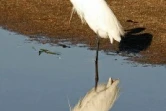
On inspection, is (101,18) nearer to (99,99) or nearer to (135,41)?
(135,41)

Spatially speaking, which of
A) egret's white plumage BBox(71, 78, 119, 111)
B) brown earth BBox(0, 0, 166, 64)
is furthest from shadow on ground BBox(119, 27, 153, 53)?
egret's white plumage BBox(71, 78, 119, 111)

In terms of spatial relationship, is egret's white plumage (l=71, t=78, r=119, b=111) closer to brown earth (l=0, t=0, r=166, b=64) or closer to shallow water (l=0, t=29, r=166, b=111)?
shallow water (l=0, t=29, r=166, b=111)

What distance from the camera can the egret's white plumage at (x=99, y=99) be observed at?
26.9 feet

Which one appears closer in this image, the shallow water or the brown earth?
the shallow water

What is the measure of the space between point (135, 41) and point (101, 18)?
172 cm

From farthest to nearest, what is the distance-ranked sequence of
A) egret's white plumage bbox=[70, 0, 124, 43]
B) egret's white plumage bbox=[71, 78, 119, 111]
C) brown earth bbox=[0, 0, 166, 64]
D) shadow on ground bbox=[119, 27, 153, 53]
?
1. brown earth bbox=[0, 0, 166, 64]
2. shadow on ground bbox=[119, 27, 153, 53]
3. egret's white plumage bbox=[70, 0, 124, 43]
4. egret's white plumage bbox=[71, 78, 119, 111]

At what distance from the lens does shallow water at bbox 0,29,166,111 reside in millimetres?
8219

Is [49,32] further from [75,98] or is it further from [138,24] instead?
[75,98]

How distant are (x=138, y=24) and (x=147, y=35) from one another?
32.5 inches

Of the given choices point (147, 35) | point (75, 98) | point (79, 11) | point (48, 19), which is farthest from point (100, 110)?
point (48, 19)

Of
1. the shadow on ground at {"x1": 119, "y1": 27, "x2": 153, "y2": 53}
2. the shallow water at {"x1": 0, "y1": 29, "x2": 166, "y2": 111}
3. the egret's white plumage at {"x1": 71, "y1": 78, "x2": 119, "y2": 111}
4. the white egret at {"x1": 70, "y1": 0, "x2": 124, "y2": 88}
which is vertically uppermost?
the white egret at {"x1": 70, "y1": 0, "x2": 124, "y2": 88}

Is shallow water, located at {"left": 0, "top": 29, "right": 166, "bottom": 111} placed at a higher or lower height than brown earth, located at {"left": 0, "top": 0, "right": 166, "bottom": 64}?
lower

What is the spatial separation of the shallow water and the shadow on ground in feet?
2.10

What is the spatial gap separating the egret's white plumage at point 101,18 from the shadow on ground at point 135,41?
872mm
